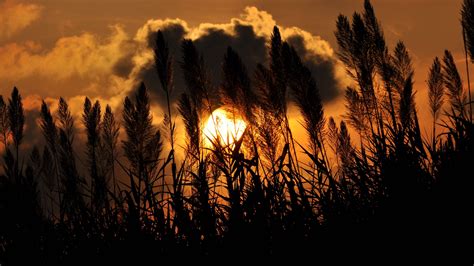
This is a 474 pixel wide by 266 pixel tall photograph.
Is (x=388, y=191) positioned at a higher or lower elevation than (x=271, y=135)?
lower

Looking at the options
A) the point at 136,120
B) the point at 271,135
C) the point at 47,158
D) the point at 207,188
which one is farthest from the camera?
the point at 47,158

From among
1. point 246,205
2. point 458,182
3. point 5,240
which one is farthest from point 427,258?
point 5,240

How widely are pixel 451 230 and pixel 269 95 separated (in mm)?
3688

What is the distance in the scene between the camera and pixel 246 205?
2.07m

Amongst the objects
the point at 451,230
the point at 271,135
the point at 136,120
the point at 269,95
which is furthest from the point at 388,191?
the point at 136,120

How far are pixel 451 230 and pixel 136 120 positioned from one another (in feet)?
21.5

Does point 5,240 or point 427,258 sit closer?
point 427,258

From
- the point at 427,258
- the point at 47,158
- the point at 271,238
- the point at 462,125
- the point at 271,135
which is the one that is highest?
the point at 47,158

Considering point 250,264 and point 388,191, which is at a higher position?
point 388,191

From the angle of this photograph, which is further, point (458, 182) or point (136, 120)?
point (136, 120)

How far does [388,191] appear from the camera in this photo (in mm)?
2162

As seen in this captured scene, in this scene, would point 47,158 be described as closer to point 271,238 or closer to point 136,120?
point 136,120

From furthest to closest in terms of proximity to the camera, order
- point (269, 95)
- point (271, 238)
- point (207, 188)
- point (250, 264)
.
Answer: point (269, 95)
point (207, 188)
point (271, 238)
point (250, 264)

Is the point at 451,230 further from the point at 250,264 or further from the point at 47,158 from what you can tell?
the point at 47,158
